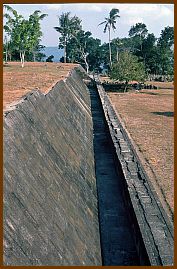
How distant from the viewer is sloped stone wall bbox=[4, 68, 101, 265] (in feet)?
17.4

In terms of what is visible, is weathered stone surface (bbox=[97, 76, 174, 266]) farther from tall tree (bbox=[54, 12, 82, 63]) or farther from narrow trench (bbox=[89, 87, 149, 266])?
tall tree (bbox=[54, 12, 82, 63])

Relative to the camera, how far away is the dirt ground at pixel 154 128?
14612 mm

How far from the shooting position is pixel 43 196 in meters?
6.71

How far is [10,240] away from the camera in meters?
4.86

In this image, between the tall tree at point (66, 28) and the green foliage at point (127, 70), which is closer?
the green foliage at point (127, 70)

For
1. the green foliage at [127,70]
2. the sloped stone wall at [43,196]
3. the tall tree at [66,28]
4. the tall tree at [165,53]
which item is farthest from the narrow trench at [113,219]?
the tall tree at [66,28]

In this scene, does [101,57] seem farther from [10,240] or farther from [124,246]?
[10,240]

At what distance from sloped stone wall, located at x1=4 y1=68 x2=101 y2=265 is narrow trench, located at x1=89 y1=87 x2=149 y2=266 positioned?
112cm

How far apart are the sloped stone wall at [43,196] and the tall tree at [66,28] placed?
185ft

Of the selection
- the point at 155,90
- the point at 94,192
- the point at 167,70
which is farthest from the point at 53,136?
the point at 167,70

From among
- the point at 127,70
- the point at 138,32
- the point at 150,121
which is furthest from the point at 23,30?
the point at 138,32

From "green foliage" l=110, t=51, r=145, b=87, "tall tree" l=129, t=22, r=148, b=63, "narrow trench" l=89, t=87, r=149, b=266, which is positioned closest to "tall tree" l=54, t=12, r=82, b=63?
"tall tree" l=129, t=22, r=148, b=63

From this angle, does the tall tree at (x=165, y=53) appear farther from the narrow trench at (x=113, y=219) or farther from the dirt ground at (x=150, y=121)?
the narrow trench at (x=113, y=219)

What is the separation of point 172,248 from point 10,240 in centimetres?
448
